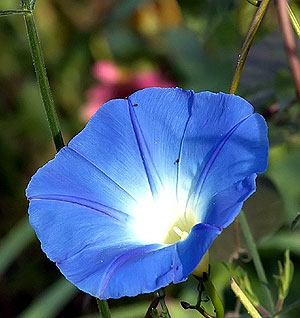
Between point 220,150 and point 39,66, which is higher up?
point 39,66

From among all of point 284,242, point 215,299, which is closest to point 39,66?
point 215,299

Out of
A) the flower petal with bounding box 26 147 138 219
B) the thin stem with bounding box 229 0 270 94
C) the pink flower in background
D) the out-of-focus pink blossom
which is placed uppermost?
the thin stem with bounding box 229 0 270 94

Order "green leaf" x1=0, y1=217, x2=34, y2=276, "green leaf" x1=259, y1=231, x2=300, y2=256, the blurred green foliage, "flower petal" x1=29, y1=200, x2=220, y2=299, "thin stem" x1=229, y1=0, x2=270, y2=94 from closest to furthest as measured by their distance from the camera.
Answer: "flower petal" x1=29, y1=200, x2=220, y2=299
"thin stem" x1=229, y1=0, x2=270, y2=94
the blurred green foliage
"green leaf" x1=259, y1=231, x2=300, y2=256
"green leaf" x1=0, y1=217, x2=34, y2=276

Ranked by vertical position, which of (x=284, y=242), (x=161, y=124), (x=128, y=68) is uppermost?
(x=161, y=124)

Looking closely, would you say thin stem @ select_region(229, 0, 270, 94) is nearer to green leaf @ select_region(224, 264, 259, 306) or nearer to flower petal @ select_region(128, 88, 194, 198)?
flower petal @ select_region(128, 88, 194, 198)

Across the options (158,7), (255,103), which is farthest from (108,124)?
(158,7)

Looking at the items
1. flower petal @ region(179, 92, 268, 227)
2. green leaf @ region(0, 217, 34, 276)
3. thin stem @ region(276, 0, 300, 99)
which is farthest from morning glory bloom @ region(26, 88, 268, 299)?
→ green leaf @ region(0, 217, 34, 276)

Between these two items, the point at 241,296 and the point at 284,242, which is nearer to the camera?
the point at 241,296

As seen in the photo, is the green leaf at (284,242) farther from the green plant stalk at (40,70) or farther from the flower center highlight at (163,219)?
the green plant stalk at (40,70)

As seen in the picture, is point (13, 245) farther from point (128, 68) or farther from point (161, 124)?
point (161, 124)
